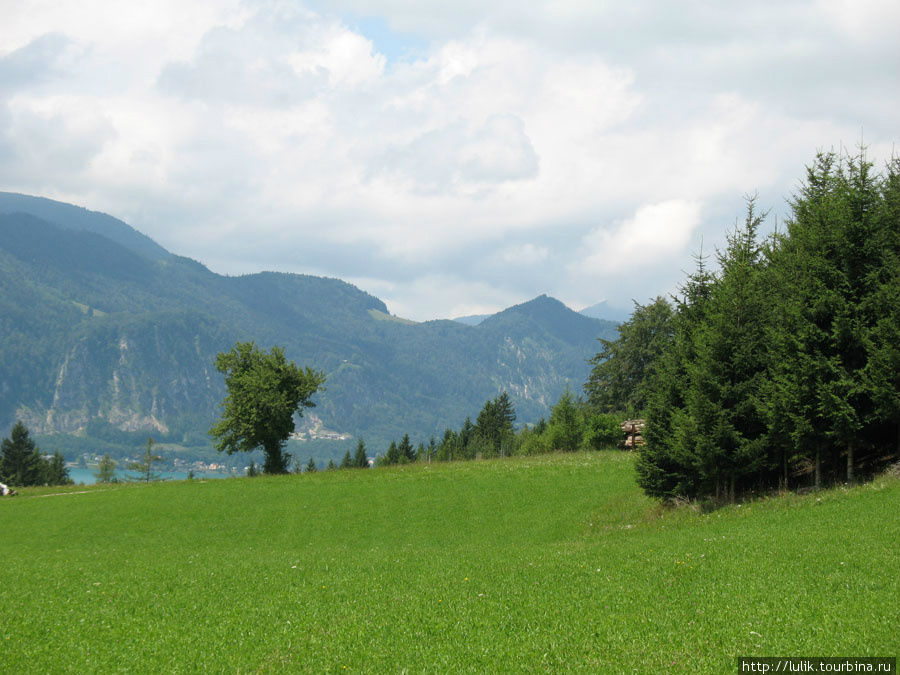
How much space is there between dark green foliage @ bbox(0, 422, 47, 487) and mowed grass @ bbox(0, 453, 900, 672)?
99.7m

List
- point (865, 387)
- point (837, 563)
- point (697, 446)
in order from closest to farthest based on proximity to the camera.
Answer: point (837, 563)
point (865, 387)
point (697, 446)

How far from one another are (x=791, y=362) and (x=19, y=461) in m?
131

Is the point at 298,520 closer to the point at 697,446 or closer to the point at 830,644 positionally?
the point at 697,446

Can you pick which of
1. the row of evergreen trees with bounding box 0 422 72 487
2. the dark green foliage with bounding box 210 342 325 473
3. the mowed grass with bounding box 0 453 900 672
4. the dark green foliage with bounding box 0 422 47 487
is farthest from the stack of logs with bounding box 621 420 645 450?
the dark green foliage with bounding box 0 422 47 487

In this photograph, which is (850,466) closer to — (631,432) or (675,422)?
→ (675,422)

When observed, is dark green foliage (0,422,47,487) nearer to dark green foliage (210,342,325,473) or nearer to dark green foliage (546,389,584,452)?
dark green foliage (210,342,325,473)

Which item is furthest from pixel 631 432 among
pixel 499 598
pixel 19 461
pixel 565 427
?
pixel 19 461

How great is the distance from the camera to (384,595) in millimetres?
16547

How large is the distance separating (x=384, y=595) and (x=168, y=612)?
5.33 metres

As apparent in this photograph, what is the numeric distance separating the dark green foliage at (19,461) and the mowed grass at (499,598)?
9966 centimetres

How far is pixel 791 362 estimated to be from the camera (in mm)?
29016

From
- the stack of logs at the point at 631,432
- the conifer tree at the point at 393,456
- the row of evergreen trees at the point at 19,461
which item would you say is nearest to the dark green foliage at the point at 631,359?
the stack of logs at the point at 631,432

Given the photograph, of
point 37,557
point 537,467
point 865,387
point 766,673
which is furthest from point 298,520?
point 766,673

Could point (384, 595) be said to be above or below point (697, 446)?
below
